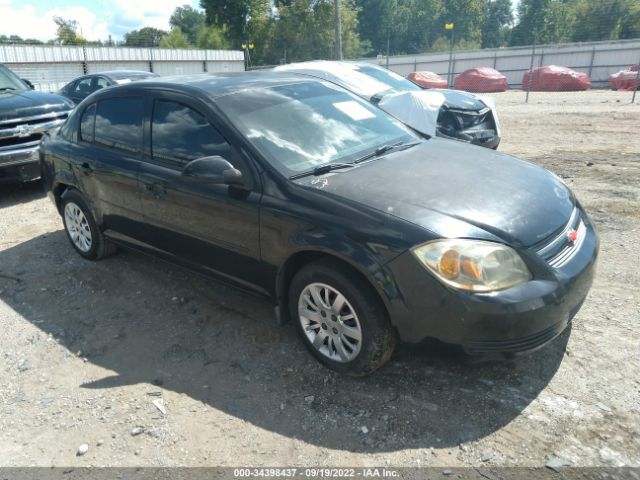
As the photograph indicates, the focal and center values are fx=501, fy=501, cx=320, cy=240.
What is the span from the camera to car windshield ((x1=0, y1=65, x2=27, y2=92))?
7.81 metres

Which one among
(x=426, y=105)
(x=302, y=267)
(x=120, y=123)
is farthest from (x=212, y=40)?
(x=302, y=267)

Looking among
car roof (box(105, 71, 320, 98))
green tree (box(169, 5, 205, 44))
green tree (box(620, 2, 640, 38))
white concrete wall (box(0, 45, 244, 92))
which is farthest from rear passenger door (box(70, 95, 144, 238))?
green tree (box(169, 5, 205, 44))

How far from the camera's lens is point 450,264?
8.41 ft

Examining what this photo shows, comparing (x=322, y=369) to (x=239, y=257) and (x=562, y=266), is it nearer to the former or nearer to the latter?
(x=239, y=257)

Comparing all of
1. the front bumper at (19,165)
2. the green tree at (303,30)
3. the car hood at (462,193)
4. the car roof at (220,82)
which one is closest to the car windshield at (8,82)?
the front bumper at (19,165)

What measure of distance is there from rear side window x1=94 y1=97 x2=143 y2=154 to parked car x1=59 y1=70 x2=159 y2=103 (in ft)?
25.4

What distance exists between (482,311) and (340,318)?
2.73 feet

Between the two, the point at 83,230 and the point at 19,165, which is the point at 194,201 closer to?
the point at 83,230

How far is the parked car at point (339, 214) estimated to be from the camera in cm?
259

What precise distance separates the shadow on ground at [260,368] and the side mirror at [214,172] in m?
0.92

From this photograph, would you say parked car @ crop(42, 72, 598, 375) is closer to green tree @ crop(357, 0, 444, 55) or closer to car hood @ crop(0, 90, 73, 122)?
car hood @ crop(0, 90, 73, 122)

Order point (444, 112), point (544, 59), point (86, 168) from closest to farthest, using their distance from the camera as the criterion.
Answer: point (86, 168) < point (444, 112) < point (544, 59)

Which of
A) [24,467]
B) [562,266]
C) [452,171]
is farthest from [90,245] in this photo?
[562,266]

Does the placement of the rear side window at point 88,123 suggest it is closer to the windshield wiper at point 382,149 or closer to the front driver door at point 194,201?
the front driver door at point 194,201
